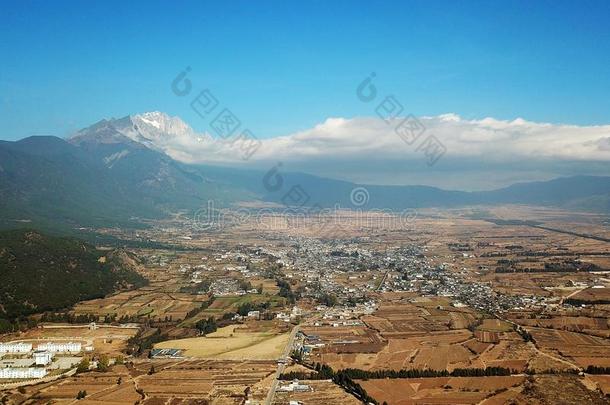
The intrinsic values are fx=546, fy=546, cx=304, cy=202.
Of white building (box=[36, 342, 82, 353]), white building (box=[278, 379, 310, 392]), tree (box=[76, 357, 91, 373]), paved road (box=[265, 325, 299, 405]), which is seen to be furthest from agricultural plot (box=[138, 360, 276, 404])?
white building (box=[36, 342, 82, 353])

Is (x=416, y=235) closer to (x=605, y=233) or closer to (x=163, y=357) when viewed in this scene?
(x=605, y=233)

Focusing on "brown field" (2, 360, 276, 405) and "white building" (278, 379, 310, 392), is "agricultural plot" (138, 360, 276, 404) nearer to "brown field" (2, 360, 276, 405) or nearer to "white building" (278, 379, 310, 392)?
"brown field" (2, 360, 276, 405)

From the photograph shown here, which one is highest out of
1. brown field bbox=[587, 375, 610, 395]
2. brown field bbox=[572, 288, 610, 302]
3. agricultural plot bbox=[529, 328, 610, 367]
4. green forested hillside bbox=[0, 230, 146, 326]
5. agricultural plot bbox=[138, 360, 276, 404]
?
green forested hillside bbox=[0, 230, 146, 326]

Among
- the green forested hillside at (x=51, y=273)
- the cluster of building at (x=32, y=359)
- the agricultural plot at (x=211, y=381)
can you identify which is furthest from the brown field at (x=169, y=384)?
the green forested hillside at (x=51, y=273)

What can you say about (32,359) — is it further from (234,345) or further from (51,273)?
(51,273)

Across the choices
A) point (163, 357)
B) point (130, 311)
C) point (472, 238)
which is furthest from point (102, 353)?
point (472, 238)
